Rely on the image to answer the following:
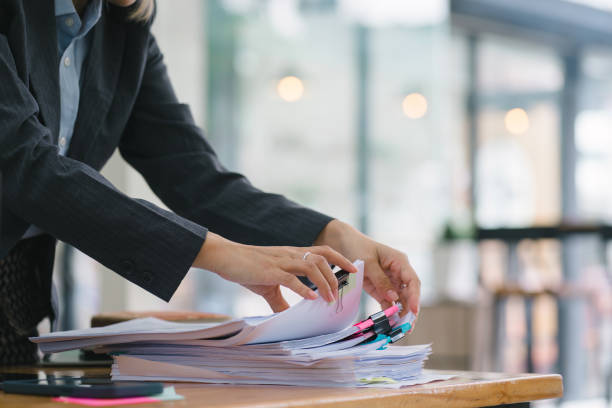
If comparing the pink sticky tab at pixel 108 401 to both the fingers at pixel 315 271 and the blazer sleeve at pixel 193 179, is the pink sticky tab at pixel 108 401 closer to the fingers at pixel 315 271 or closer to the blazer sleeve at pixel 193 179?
the fingers at pixel 315 271

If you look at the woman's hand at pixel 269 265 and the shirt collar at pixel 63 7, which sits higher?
the shirt collar at pixel 63 7

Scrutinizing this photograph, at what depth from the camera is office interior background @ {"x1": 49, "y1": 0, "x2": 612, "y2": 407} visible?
13.9ft

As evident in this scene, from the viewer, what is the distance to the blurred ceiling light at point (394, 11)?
633 cm

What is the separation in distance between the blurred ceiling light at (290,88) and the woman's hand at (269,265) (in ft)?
17.7

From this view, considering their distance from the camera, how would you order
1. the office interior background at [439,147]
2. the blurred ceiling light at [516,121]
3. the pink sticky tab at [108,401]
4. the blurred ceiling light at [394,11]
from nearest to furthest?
the pink sticky tab at [108,401] → the office interior background at [439,147] → the blurred ceiling light at [394,11] → the blurred ceiling light at [516,121]

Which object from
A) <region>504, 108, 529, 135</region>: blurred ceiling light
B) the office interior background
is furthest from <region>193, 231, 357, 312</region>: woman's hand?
<region>504, 108, 529, 135</region>: blurred ceiling light

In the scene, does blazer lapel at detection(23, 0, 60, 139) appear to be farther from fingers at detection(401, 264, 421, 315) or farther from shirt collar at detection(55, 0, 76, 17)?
fingers at detection(401, 264, 421, 315)

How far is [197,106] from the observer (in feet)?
17.5

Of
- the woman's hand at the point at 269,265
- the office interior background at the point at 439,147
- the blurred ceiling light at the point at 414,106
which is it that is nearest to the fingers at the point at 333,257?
the woman's hand at the point at 269,265

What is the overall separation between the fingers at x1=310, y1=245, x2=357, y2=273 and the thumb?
0.17 m

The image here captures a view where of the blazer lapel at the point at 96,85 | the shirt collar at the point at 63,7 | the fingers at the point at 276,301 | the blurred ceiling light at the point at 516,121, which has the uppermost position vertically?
the blurred ceiling light at the point at 516,121

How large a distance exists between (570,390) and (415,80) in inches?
113

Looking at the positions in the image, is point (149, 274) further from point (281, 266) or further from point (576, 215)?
point (576, 215)

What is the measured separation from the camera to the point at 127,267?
30.7 inches
